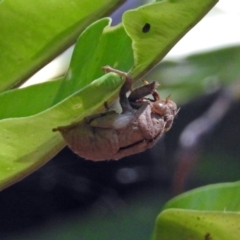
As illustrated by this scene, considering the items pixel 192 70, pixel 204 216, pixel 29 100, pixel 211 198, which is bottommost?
pixel 192 70

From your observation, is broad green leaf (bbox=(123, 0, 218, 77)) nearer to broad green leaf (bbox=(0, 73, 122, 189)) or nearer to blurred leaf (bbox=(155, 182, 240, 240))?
Answer: broad green leaf (bbox=(0, 73, 122, 189))

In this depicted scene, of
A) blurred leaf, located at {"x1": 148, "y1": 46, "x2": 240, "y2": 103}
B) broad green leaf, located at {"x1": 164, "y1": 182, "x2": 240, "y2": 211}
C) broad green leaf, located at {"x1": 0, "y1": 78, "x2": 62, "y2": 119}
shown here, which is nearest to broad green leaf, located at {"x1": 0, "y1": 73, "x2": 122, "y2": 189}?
broad green leaf, located at {"x1": 0, "y1": 78, "x2": 62, "y2": 119}

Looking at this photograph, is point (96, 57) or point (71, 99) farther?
point (96, 57)

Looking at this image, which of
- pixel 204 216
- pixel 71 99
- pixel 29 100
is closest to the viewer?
pixel 71 99

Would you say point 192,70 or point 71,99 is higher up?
point 71,99

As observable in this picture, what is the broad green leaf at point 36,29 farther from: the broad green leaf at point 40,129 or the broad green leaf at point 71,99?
the broad green leaf at point 40,129

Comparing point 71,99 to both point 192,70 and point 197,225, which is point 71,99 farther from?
point 192,70

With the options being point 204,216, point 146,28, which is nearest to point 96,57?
point 146,28
